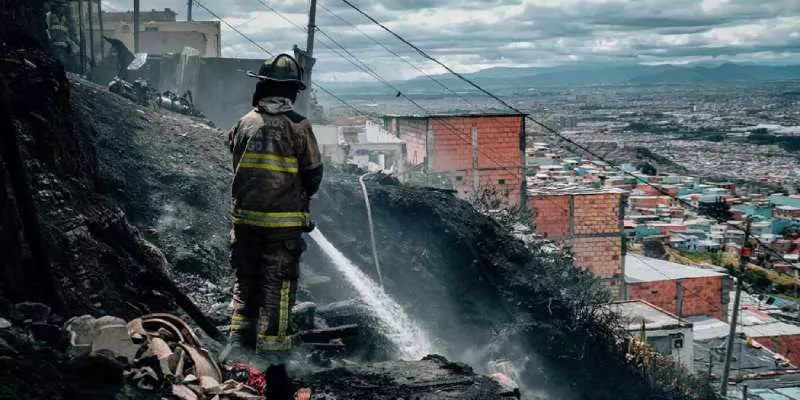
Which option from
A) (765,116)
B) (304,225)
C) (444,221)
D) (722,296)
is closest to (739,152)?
(765,116)

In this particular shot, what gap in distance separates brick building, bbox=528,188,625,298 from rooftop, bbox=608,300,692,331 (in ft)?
9.17

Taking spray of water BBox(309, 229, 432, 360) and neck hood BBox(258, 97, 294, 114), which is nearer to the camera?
neck hood BBox(258, 97, 294, 114)

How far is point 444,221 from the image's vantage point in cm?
1097

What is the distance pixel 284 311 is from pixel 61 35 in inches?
520

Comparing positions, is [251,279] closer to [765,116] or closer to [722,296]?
[722,296]

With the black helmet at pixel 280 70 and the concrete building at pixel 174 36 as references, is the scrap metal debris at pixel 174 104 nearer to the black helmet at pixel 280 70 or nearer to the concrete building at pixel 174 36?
the black helmet at pixel 280 70

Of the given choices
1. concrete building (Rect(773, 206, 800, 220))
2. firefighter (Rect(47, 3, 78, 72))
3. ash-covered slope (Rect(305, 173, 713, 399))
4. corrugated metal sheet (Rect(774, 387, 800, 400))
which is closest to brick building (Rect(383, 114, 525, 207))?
corrugated metal sheet (Rect(774, 387, 800, 400))

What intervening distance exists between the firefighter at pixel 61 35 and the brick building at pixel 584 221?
506 inches

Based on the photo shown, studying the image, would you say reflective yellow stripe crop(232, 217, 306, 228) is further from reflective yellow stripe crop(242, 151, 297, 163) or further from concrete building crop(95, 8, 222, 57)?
concrete building crop(95, 8, 222, 57)

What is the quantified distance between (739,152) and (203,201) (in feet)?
343

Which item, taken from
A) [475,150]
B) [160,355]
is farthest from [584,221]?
[160,355]

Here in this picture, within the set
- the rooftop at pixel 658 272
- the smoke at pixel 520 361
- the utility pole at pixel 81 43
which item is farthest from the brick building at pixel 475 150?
the smoke at pixel 520 361

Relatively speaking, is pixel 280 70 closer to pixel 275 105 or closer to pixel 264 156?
pixel 275 105

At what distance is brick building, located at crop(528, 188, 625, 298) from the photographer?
2217 centimetres
